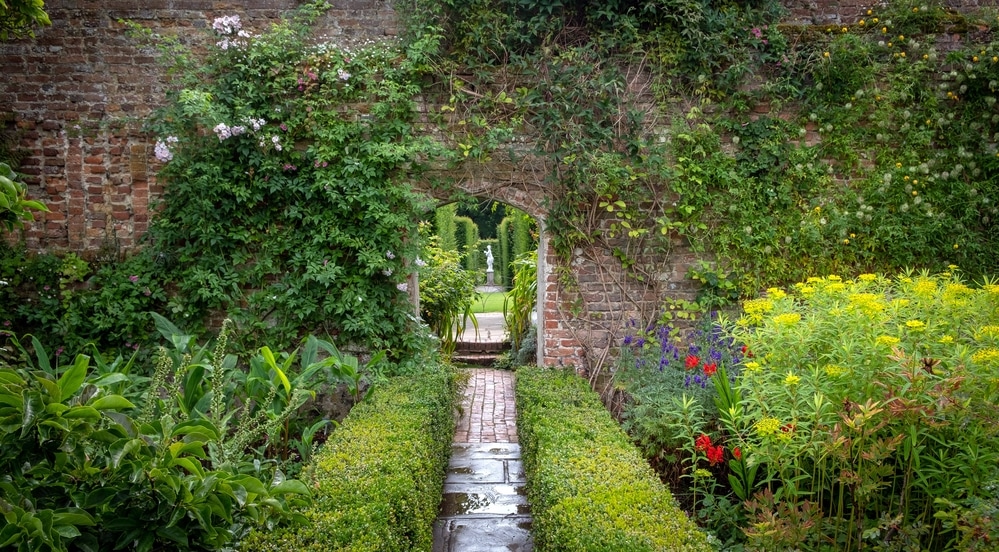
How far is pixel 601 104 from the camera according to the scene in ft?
18.8

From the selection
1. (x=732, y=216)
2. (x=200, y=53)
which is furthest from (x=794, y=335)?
(x=200, y=53)

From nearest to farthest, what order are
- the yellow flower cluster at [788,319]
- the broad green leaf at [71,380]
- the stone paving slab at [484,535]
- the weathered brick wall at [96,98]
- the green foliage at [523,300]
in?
1. the broad green leaf at [71,380]
2. the yellow flower cluster at [788,319]
3. the stone paving slab at [484,535]
4. the weathered brick wall at [96,98]
5. the green foliage at [523,300]

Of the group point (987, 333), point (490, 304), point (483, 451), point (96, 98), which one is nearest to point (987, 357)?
point (987, 333)

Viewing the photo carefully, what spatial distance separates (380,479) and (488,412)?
3488 millimetres

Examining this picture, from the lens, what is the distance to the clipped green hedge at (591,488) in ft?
8.70

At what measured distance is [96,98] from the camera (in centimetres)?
584

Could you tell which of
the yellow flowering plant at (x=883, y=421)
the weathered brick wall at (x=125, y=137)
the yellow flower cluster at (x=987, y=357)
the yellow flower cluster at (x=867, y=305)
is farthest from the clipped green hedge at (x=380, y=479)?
the yellow flower cluster at (x=987, y=357)

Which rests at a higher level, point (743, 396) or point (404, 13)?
point (404, 13)

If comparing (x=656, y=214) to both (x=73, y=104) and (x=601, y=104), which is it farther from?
(x=73, y=104)

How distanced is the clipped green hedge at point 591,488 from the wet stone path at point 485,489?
0.90 feet

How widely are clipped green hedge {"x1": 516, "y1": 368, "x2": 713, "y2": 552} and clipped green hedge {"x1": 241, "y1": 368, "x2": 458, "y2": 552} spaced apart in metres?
0.63

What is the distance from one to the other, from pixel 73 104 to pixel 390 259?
308cm

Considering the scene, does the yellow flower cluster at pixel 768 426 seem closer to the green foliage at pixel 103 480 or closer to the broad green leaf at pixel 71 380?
the green foliage at pixel 103 480

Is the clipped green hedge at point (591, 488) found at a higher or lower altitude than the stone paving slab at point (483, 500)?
higher
